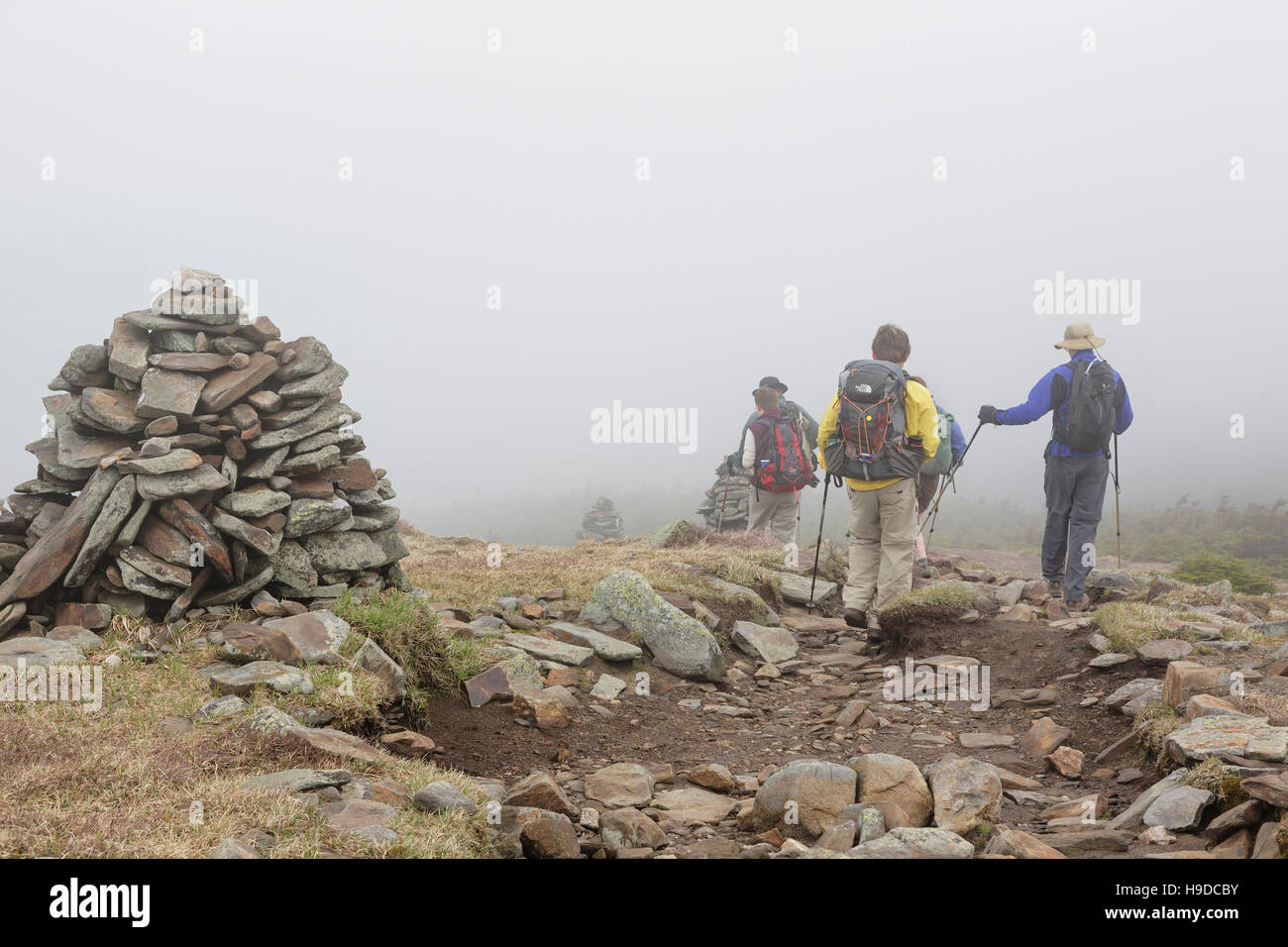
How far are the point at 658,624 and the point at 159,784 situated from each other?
6.59 meters

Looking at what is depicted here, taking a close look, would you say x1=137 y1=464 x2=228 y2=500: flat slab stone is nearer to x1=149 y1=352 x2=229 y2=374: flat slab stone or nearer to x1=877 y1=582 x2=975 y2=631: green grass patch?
x1=149 y1=352 x2=229 y2=374: flat slab stone

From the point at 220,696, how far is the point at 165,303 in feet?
17.5

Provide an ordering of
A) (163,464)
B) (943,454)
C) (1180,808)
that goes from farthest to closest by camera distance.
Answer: (943,454)
(163,464)
(1180,808)

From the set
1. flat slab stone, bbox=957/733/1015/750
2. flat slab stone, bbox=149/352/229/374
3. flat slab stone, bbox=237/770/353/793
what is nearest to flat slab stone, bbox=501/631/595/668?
flat slab stone, bbox=957/733/1015/750

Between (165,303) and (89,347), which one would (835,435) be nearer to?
(165,303)

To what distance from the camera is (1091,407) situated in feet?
39.5

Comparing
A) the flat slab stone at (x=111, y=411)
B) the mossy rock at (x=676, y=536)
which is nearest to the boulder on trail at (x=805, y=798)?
the flat slab stone at (x=111, y=411)

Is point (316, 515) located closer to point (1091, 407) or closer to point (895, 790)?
point (895, 790)

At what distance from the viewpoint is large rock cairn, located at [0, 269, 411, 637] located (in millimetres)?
8609

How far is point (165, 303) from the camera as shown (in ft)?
32.6

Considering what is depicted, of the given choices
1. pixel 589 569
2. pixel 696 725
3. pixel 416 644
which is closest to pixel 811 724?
pixel 696 725

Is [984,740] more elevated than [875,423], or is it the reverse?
[875,423]
